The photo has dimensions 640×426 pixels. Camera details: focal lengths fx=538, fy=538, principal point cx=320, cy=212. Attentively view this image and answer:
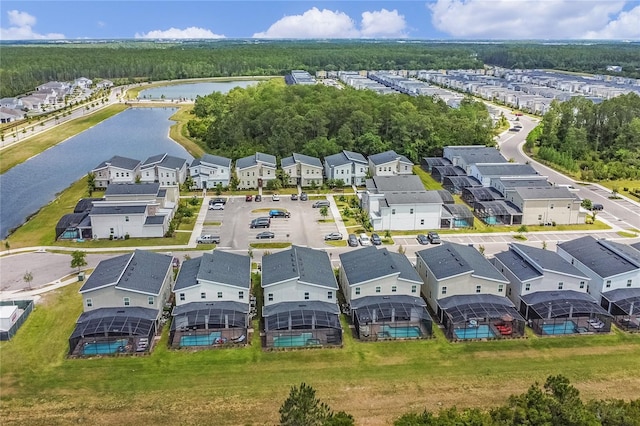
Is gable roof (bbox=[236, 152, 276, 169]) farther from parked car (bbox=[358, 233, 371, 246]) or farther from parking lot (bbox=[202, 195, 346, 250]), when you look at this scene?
parked car (bbox=[358, 233, 371, 246])

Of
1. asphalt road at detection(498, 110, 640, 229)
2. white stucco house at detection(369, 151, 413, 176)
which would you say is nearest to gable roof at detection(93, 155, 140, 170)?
white stucco house at detection(369, 151, 413, 176)

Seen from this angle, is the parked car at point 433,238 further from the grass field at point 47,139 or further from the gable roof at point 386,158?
the grass field at point 47,139

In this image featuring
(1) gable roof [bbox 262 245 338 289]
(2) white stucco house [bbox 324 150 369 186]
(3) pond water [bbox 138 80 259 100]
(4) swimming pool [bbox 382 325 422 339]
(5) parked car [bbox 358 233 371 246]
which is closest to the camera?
(4) swimming pool [bbox 382 325 422 339]

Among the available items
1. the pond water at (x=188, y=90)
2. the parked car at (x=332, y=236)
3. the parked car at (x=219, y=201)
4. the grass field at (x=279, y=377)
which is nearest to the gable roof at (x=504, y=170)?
the parked car at (x=332, y=236)

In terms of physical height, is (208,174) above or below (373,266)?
above

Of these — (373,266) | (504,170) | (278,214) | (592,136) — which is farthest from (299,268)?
(592,136)

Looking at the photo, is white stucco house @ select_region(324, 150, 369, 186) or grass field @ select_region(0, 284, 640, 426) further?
white stucco house @ select_region(324, 150, 369, 186)

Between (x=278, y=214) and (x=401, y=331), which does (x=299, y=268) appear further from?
(x=278, y=214)
